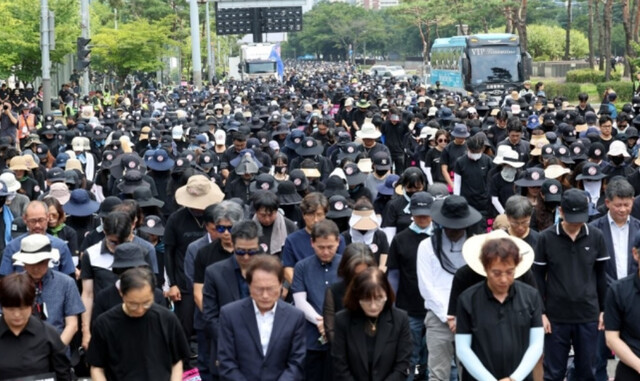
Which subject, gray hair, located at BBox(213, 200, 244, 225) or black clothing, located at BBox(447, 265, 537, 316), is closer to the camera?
black clothing, located at BBox(447, 265, 537, 316)

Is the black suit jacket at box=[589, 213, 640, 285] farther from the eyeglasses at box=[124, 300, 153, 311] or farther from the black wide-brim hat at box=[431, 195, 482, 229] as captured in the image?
the eyeglasses at box=[124, 300, 153, 311]

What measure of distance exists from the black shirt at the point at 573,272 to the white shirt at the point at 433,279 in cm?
75

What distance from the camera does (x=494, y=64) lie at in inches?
1692

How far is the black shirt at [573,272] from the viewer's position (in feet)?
31.3

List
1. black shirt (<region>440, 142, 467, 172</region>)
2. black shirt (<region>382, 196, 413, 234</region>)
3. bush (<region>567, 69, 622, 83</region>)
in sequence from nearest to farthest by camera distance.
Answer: black shirt (<region>382, 196, 413, 234</region>), black shirt (<region>440, 142, 467, 172</region>), bush (<region>567, 69, 622, 83</region>)

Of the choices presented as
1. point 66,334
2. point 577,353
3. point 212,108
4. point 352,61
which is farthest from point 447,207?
point 352,61

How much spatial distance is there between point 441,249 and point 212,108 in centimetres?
2141

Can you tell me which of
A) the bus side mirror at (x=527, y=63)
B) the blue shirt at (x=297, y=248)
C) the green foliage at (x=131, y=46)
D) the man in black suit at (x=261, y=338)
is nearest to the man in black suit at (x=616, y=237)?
the blue shirt at (x=297, y=248)

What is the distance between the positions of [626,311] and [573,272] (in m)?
1.96

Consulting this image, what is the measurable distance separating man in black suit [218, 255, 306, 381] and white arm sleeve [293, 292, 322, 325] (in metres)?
1.33

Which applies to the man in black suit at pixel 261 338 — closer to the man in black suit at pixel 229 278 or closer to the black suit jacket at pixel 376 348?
the black suit jacket at pixel 376 348

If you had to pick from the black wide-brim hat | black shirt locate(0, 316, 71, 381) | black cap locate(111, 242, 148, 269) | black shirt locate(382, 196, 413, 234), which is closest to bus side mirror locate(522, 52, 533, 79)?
black shirt locate(382, 196, 413, 234)

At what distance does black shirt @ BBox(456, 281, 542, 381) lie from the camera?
7.50m

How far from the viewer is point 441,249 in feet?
30.6
